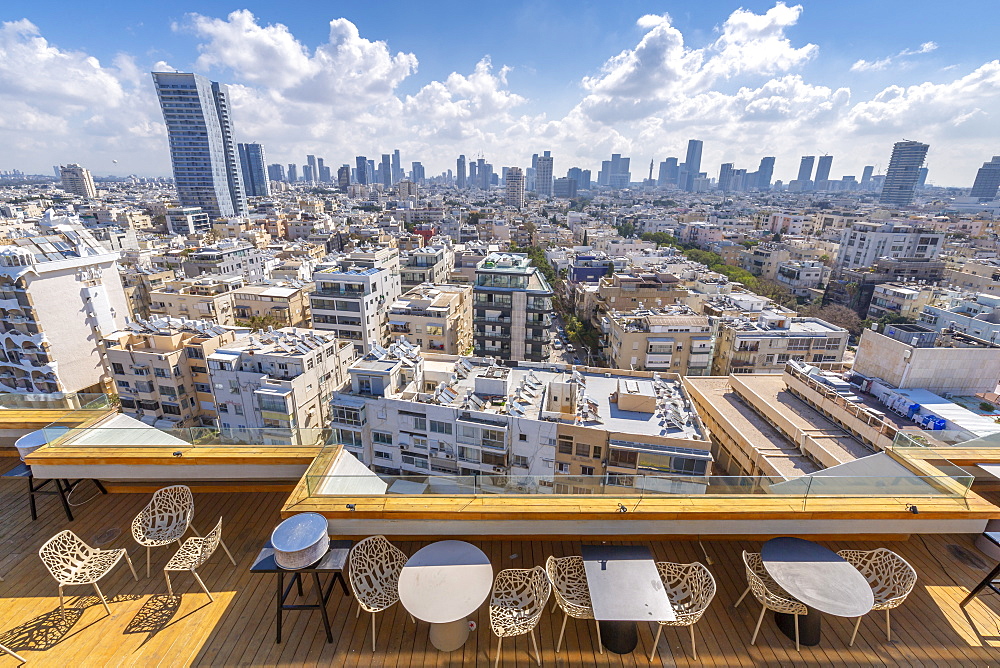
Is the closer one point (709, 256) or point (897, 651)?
point (897, 651)

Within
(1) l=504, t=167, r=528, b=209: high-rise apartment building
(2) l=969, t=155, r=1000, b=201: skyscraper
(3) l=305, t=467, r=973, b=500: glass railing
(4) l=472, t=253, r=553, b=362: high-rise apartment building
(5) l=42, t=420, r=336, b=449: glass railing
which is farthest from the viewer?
(2) l=969, t=155, r=1000, b=201: skyscraper

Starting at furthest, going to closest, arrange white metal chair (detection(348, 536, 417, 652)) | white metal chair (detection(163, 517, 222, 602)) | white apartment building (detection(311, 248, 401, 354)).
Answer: white apartment building (detection(311, 248, 401, 354)), white metal chair (detection(163, 517, 222, 602)), white metal chair (detection(348, 536, 417, 652))

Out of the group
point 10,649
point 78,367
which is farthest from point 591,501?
point 78,367

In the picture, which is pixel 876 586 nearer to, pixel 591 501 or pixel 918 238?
pixel 591 501

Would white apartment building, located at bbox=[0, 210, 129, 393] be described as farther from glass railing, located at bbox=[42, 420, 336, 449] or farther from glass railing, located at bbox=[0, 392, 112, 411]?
glass railing, located at bbox=[42, 420, 336, 449]

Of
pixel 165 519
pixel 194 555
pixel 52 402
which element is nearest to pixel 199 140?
pixel 52 402

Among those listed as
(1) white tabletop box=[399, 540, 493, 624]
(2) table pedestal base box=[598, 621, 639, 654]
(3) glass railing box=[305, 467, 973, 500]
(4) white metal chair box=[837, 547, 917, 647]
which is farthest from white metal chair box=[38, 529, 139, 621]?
(4) white metal chair box=[837, 547, 917, 647]
